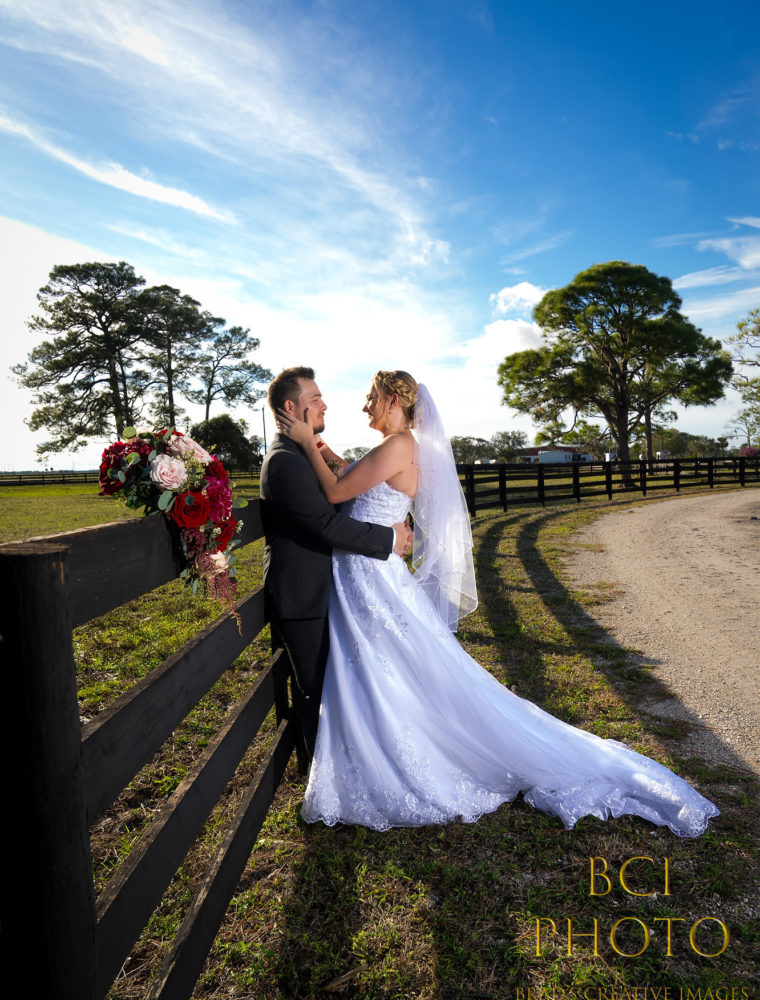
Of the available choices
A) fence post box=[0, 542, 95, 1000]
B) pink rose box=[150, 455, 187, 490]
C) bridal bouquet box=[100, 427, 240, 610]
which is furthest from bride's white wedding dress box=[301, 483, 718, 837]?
fence post box=[0, 542, 95, 1000]

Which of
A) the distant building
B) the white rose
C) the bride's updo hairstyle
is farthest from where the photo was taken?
the distant building

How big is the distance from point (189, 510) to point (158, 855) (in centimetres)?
104

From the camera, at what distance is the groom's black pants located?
3.20m

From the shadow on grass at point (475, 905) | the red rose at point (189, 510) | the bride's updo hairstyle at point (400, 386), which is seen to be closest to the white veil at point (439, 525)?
the bride's updo hairstyle at point (400, 386)

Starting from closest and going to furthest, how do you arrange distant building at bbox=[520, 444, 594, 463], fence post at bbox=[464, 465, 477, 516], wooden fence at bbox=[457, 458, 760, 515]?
fence post at bbox=[464, 465, 477, 516] → wooden fence at bbox=[457, 458, 760, 515] → distant building at bbox=[520, 444, 594, 463]

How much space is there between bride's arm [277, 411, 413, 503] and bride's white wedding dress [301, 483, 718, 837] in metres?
0.38

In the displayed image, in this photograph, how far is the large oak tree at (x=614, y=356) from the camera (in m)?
29.2

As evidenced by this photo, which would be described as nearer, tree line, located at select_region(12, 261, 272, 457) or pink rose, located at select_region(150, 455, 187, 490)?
pink rose, located at select_region(150, 455, 187, 490)

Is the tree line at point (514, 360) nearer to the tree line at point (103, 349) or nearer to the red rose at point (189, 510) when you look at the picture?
the tree line at point (103, 349)

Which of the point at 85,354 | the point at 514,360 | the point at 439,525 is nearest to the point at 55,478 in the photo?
the point at 85,354

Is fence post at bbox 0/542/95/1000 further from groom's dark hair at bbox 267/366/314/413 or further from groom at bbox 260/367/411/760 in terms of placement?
groom's dark hair at bbox 267/366/314/413

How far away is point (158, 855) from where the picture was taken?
175cm

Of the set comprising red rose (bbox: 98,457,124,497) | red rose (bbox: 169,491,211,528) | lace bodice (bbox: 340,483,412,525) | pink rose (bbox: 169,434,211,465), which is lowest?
lace bodice (bbox: 340,483,412,525)

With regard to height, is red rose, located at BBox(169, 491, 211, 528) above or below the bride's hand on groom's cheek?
below
